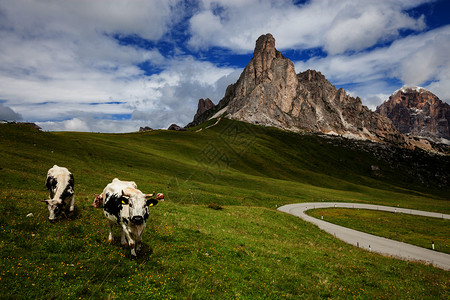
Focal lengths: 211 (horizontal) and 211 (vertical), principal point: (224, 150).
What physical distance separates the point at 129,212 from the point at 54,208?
6.47 meters

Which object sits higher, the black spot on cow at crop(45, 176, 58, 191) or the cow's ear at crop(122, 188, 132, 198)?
the cow's ear at crop(122, 188, 132, 198)

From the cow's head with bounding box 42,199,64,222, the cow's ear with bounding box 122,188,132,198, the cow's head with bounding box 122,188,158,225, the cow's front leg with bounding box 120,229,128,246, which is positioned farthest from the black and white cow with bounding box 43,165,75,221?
the cow's head with bounding box 122,188,158,225

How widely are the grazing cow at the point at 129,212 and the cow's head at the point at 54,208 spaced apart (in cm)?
419

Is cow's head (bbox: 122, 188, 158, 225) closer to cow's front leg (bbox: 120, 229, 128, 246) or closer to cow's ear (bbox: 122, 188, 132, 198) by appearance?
cow's ear (bbox: 122, 188, 132, 198)

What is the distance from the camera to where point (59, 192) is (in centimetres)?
1470

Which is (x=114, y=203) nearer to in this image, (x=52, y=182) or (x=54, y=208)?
(x=54, y=208)

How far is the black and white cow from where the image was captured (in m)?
13.6

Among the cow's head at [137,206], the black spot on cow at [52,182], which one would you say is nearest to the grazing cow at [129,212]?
the cow's head at [137,206]

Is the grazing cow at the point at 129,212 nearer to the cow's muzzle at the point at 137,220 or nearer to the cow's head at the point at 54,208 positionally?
the cow's muzzle at the point at 137,220

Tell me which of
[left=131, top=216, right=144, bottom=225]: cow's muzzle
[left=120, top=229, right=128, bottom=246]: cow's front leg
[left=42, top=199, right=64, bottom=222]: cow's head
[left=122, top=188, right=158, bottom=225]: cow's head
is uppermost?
[left=122, top=188, right=158, bottom=225]: cow's head

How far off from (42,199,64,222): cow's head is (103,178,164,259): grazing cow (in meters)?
4.19

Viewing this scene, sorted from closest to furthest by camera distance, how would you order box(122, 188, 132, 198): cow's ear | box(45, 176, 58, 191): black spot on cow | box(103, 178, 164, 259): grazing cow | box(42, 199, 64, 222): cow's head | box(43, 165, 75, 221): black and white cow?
box(103, 178, 164, 259): grazing cow, box(122, 188, 132, 198): cow's ear, box(42, 199, 64, 222): cow's head, box(43, 165, 75, 221): black and white cow, box(45, 176, 58, 191): black spot on cow

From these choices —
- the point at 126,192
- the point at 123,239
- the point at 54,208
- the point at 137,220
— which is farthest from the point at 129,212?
the point at 54,208

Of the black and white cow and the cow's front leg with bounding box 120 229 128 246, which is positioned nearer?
the cow's front leg with bounding box 120 229 128 246
